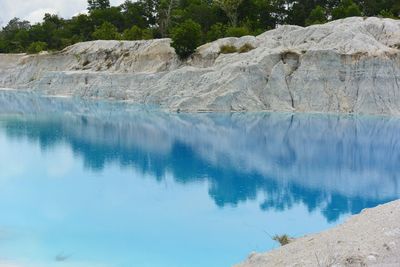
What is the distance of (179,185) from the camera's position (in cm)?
1628

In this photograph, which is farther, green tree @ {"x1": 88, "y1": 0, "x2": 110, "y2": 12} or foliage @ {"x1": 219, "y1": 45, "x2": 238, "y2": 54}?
green tree @ {"x1": 88, "y1": 0, "x2": 110, "y2": 12}

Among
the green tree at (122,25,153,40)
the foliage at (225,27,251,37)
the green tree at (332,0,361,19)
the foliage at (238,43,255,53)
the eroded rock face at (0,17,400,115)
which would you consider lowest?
the eroded rock face at (0,17,400,115)

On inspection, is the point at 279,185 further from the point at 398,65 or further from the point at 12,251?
the point at 398,65

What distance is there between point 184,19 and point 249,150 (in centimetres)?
4362

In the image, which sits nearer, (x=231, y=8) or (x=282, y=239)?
(x=282, y=239)

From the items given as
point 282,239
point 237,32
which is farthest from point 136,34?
point 282,239

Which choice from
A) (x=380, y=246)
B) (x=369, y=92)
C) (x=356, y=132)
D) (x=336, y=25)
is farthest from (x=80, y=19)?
(x=380, y=246)

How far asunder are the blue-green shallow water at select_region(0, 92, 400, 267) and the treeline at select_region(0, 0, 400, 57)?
21329 mm

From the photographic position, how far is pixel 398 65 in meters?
36.3

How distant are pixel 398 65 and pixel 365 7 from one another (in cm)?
2452

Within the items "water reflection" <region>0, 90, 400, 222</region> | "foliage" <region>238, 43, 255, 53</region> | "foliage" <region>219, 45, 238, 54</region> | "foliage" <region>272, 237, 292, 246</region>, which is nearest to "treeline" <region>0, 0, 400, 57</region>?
"foliage" <region>219, 45, 238, 54</region>

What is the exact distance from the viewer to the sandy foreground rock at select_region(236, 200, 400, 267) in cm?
662

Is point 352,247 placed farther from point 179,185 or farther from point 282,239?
point 179,185

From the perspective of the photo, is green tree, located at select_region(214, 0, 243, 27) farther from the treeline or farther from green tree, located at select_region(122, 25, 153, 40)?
green tree, located at select_region(122, 25, 153, 40)
